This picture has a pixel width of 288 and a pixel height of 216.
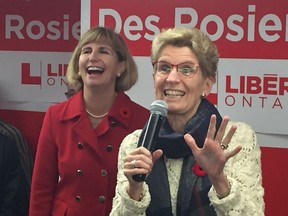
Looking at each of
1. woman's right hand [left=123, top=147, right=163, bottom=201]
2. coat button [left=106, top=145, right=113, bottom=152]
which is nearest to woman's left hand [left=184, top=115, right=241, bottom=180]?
woman's right hand [left=123, top=147, right=163, bottom=201]

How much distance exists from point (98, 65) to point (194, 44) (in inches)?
32.1

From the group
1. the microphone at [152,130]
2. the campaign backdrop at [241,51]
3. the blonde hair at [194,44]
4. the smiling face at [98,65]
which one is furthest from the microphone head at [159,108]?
the campaign backdrop at [241,51]

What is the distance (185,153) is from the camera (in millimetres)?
2182

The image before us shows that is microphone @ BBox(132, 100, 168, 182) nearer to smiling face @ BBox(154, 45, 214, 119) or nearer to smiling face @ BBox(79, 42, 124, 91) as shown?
smiling face @ BBox(154, 45, 214, 119)

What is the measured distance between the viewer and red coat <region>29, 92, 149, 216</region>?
9.36 feet

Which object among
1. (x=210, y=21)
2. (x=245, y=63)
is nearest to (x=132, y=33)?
(x=210, y=21)

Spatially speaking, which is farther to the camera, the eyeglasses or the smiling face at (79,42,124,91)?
the smiling face at (79,42,124,91)

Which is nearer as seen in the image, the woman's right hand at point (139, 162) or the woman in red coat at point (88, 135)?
the woman's right hand at point (139, 162)

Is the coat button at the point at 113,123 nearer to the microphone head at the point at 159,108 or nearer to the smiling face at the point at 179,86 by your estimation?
the smiling face at the point at 179,86

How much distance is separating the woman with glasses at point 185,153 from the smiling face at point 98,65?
2.18 feet

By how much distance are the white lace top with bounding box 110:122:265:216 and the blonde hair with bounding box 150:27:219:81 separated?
25 cm

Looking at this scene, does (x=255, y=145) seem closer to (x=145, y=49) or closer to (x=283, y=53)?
(x=283, y=53)

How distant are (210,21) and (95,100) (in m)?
0.71

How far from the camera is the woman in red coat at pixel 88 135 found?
2.86 m
